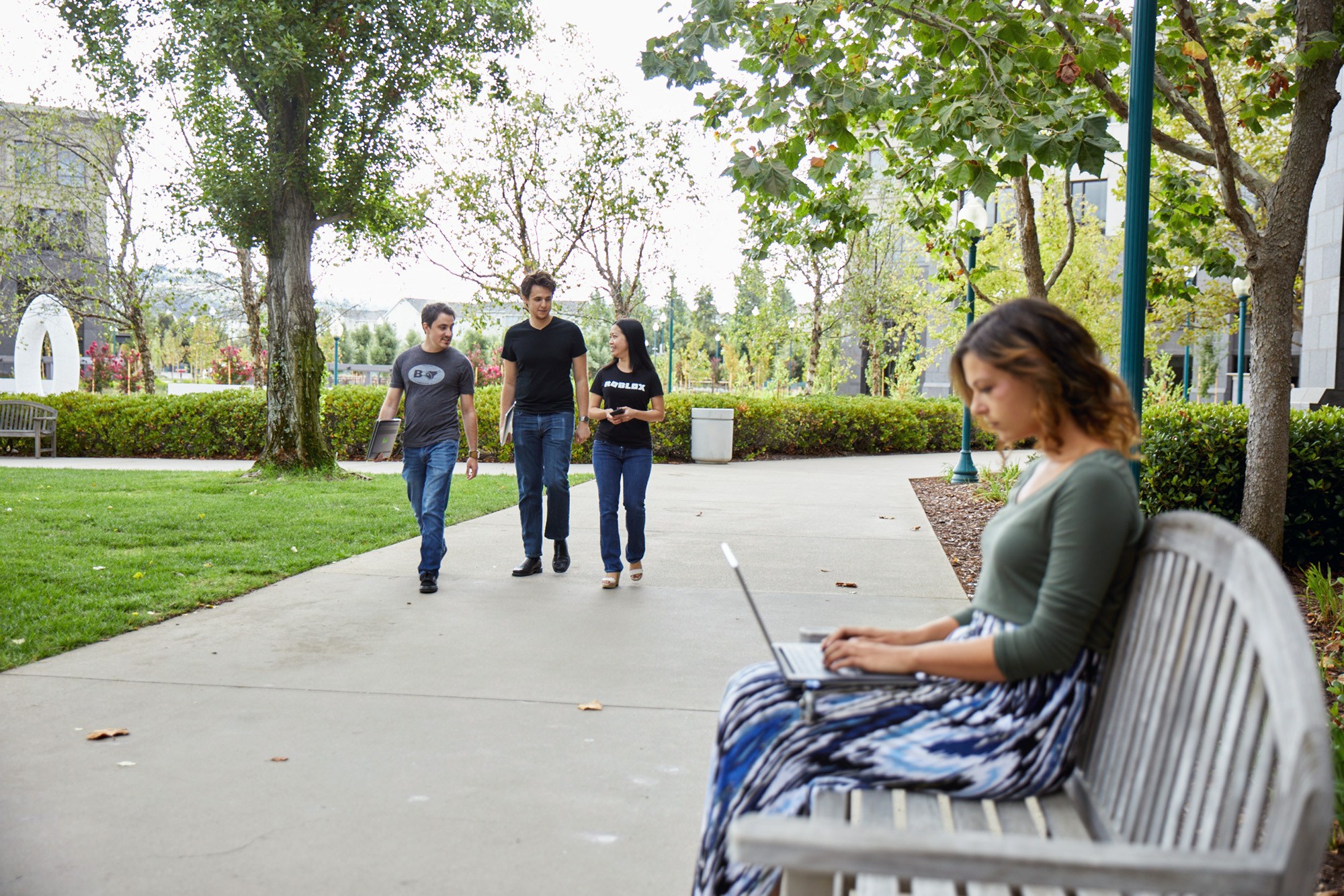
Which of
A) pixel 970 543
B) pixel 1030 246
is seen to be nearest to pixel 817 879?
pixel 970 543

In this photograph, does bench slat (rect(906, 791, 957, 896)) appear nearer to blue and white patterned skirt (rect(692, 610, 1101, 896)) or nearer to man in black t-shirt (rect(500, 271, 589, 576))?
blue and white patterned skirt (rect(692, 610, 1101, 896))

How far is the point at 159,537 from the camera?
8992mm

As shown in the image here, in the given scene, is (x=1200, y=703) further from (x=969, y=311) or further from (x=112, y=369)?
(x=112, y=369)

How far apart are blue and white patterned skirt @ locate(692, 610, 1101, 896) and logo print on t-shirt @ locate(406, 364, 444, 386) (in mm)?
5519

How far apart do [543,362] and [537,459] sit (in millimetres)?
682

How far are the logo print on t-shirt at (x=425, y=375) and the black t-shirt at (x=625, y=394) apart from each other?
3.53 feet

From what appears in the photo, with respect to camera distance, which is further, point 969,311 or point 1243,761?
point 969,311

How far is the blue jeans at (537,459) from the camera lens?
740cm

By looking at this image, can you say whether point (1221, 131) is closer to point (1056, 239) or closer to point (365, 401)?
point (365, 401)

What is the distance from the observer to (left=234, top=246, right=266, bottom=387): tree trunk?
23812 millimetres

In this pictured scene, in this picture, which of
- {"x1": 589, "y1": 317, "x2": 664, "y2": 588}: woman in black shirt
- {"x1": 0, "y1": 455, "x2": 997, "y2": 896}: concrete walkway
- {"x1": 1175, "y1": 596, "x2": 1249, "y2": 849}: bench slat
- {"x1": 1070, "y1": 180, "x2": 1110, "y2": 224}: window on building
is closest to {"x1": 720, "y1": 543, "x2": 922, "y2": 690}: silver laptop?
{"x1": 1175, "y1": 596, "x2": 1249, "y2": 849}: bench slat

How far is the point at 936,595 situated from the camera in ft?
23.2

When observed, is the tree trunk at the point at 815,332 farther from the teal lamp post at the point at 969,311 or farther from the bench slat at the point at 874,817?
the bench slat at the point at 874,817

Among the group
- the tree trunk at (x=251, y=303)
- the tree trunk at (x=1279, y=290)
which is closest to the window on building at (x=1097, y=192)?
the tree trunk at (x=251, y=303)
